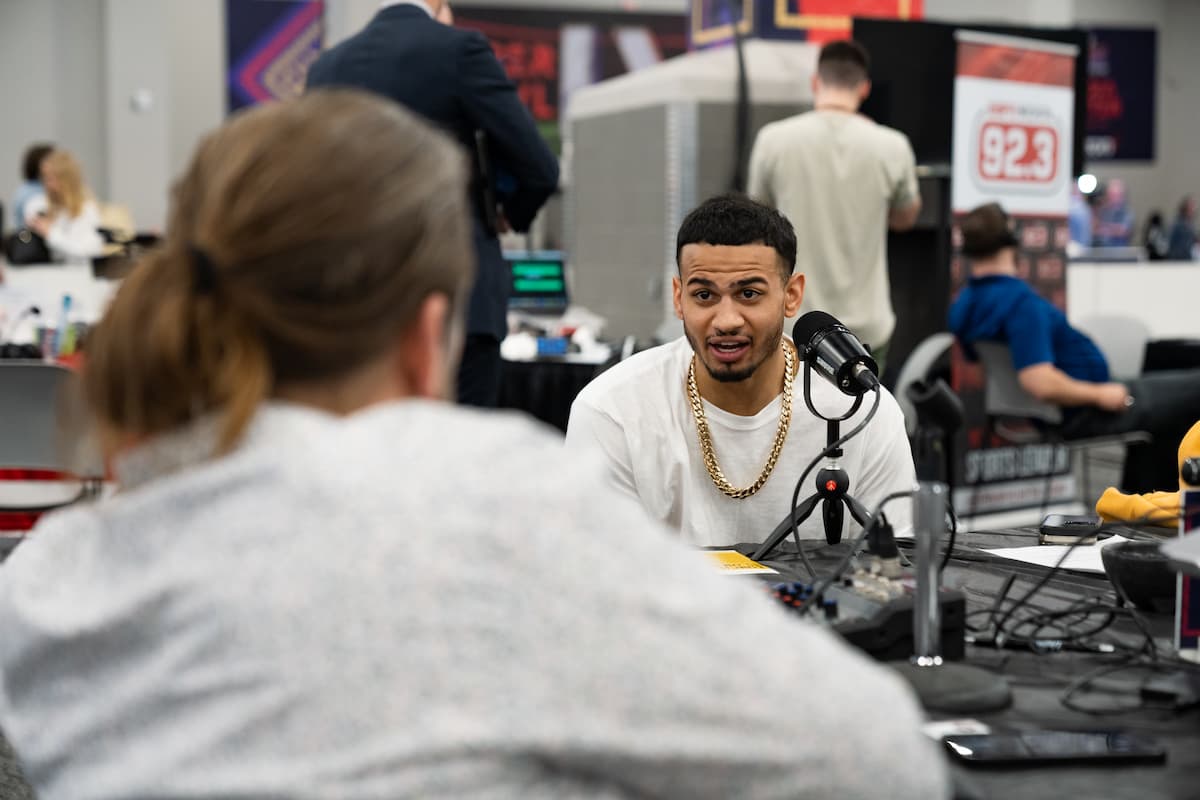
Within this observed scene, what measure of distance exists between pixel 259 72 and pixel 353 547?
13.4 metres

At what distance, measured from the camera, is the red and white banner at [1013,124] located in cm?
532

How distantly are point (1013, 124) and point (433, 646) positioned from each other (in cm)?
516

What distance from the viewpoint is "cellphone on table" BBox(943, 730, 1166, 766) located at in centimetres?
108

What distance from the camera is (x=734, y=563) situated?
5.82 ft

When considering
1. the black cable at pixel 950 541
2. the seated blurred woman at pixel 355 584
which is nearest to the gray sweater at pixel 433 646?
the seated blurred woman at pixel 355 584

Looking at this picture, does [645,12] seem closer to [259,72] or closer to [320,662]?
[259,72]

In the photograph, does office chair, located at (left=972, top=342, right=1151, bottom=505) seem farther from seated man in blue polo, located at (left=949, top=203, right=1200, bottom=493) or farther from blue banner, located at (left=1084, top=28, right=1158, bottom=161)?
blue banner, located at (left=1084, top=28, right=1158, bottom=161)

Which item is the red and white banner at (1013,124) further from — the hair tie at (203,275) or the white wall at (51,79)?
the white wall at (51,79)

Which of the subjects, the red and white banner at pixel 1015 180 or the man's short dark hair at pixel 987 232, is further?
the red and white banner at pixel 1015 180

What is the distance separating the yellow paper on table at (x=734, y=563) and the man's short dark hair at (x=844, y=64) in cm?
322

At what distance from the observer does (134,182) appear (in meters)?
12.4

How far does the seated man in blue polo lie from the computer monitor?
5.02ft

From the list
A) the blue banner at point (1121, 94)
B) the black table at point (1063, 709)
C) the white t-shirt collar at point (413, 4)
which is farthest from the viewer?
the blue banner at point (1121, 94)

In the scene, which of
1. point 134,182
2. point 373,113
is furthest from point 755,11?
point 134,182
